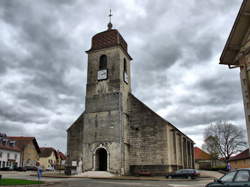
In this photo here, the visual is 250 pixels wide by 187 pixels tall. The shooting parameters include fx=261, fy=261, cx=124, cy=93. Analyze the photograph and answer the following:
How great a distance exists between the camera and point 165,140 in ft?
93.4

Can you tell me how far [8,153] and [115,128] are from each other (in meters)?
27.5

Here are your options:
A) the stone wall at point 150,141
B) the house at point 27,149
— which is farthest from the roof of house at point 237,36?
the house at point 27,149

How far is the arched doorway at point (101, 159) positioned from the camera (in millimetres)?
29447

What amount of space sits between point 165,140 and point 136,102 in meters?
5.83

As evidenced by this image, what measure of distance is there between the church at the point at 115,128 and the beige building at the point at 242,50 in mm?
19613

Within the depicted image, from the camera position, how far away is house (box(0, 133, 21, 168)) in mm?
44956

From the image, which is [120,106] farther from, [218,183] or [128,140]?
[218,183]

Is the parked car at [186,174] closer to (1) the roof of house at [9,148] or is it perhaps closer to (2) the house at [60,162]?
(1) the roof of house at [9,148]

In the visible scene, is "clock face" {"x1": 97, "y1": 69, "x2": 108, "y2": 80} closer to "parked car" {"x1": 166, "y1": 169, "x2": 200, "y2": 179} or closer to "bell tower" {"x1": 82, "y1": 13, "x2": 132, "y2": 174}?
"bell tower" {"x1": 82, "y1": 13, "x2": 132, "y2": 174}

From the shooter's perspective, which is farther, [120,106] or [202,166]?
[202,166]

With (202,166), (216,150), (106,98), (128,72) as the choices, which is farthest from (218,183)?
(202,166)

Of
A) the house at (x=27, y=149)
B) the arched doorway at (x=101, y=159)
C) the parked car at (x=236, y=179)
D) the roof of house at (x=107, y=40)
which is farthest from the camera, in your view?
the house at (x=27, y=149)

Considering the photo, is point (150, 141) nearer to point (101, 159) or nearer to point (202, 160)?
point (101, 159)

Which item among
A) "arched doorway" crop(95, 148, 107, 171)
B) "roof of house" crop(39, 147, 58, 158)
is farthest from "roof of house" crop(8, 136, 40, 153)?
"arched doorway" crop(95, 148, 107, 171)
